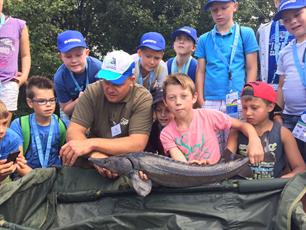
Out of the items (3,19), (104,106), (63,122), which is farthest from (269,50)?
(3,19)

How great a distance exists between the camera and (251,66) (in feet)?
16.0

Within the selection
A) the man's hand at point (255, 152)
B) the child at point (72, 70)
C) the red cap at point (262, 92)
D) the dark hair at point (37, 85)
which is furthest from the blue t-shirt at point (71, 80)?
the man's hand at point (255, 152)

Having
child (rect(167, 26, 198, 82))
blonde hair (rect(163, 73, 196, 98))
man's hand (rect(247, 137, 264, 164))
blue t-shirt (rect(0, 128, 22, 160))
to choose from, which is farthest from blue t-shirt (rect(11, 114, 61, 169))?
man's hand (rect(247, 137, 264, 164))

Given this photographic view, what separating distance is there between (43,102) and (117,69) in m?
1.25

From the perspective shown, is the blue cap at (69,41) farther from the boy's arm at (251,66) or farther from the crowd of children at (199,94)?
the boy's arm at (251,66)

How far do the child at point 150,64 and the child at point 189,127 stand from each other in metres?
1.25

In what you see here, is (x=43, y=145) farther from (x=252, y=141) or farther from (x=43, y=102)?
(x=252, y=141)

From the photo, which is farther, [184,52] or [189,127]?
[184,52]

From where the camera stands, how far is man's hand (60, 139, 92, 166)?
3494 millimetres

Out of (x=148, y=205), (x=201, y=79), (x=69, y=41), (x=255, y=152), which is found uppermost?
(x=69, y=41)

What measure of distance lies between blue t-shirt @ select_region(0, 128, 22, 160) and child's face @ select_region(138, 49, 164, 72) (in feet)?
5.55

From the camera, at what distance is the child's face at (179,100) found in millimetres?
3801

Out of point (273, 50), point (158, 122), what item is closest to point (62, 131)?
point (158, 122)

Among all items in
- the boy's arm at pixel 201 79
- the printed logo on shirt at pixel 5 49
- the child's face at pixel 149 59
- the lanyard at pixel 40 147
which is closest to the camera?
the lanyard at pixel 40 147
